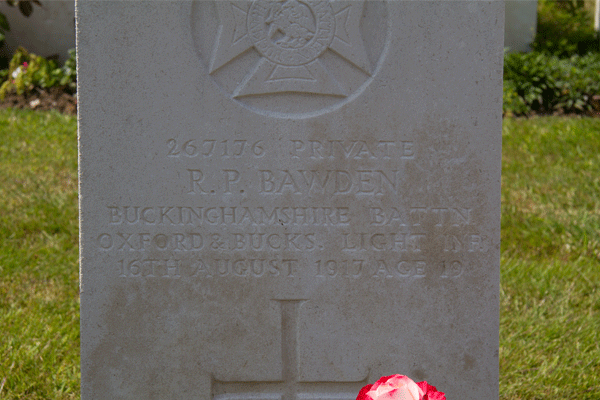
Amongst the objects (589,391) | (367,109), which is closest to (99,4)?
(367,109)

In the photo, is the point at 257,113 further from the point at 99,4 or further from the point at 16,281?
the point at 16,281

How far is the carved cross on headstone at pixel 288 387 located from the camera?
236 cm

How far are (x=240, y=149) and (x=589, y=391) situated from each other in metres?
1.84

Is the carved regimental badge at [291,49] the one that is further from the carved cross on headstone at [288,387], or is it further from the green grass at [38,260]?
the green grass at [38,260]

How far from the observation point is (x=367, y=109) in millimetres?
2186

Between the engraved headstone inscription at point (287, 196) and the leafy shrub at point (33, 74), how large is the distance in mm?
5523

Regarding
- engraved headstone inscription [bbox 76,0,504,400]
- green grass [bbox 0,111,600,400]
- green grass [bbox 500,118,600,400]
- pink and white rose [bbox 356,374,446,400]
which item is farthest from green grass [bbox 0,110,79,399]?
green grass [bbox 500,118,600,400]

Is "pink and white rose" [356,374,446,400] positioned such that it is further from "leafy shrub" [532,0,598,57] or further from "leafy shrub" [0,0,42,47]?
"leafy shrub" [532,0,598,57]

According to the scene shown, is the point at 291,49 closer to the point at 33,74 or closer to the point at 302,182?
the point at 302,182

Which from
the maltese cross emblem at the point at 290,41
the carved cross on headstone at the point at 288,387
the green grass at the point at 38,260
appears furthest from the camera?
the green grass at the point at 38,260

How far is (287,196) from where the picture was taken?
2238 mm

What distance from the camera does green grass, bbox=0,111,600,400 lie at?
2.85 m

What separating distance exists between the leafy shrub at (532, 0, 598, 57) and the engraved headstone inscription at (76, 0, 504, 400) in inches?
263

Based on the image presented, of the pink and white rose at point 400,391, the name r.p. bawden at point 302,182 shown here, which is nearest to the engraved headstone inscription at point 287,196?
the name r.p. bawden at point 302,182
